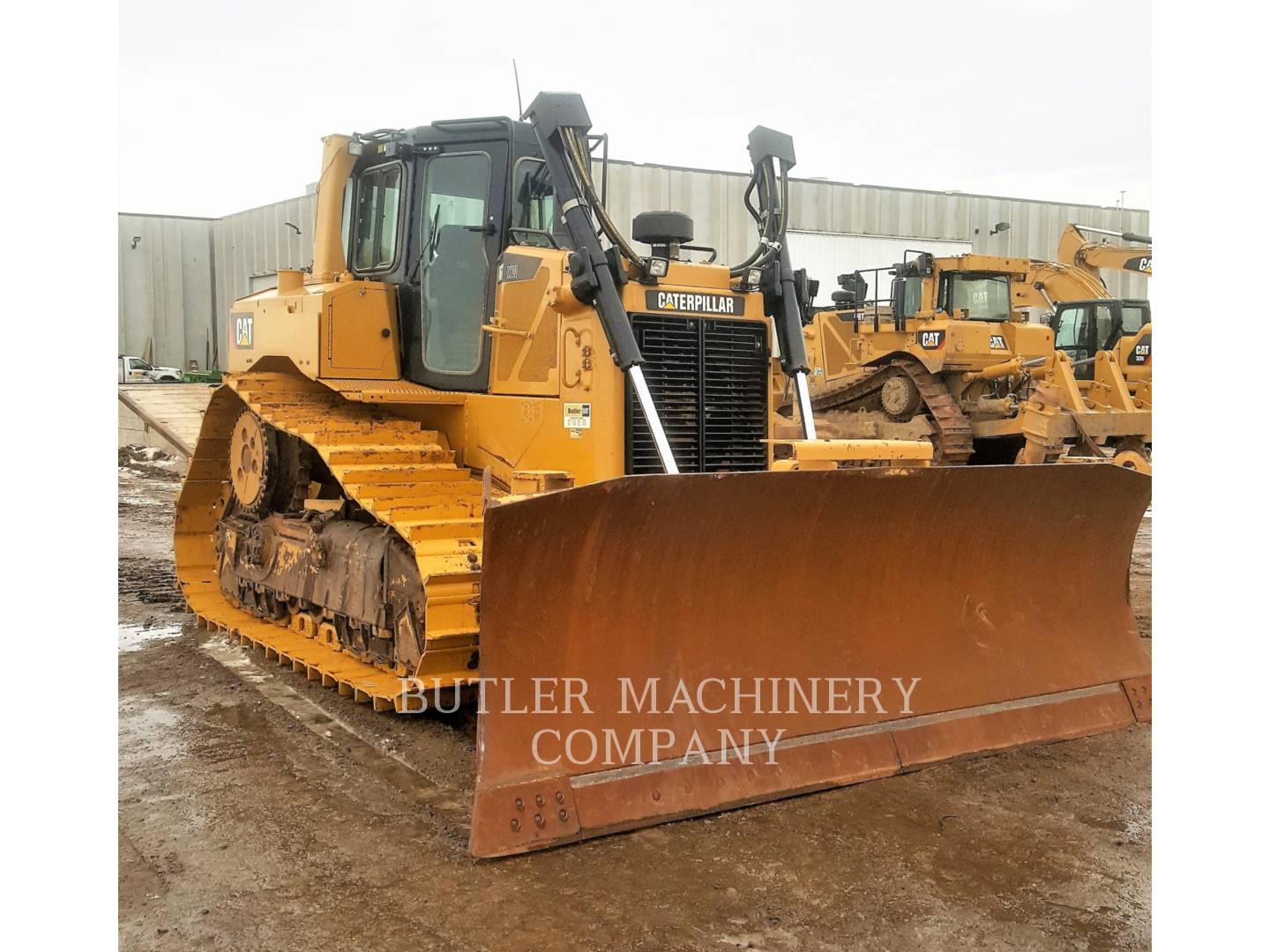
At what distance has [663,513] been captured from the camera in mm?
4086

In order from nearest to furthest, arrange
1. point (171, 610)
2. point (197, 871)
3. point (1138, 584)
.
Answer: point (197, 871), point (171, 610), point (1138, 584)

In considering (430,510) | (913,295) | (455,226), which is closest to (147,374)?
(913,295)

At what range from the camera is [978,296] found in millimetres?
14109

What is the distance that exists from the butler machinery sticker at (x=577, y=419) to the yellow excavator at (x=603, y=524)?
0.05 feet

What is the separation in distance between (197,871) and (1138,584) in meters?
7.26

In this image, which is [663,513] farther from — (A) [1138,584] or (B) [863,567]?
(A) [1138,584]

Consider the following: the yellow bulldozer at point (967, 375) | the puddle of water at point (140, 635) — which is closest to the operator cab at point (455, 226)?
the puddle of water at point (140, 635)

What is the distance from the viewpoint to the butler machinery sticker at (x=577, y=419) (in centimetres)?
519

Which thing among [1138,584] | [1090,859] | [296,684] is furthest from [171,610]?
[1138,584]

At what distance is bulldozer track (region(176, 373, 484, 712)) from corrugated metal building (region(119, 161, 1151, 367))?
496 cm

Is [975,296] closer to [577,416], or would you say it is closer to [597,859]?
[577,416]

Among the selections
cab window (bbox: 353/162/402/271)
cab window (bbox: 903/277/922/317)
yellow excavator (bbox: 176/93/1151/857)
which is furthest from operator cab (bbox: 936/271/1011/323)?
cab window (bbox: 353/162/402/271)

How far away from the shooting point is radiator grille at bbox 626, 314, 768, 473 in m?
5.20

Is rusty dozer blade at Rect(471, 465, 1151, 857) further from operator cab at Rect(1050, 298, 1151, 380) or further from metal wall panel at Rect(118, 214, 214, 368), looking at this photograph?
operator cab at Rect(1050, 298, 1151, 380)
